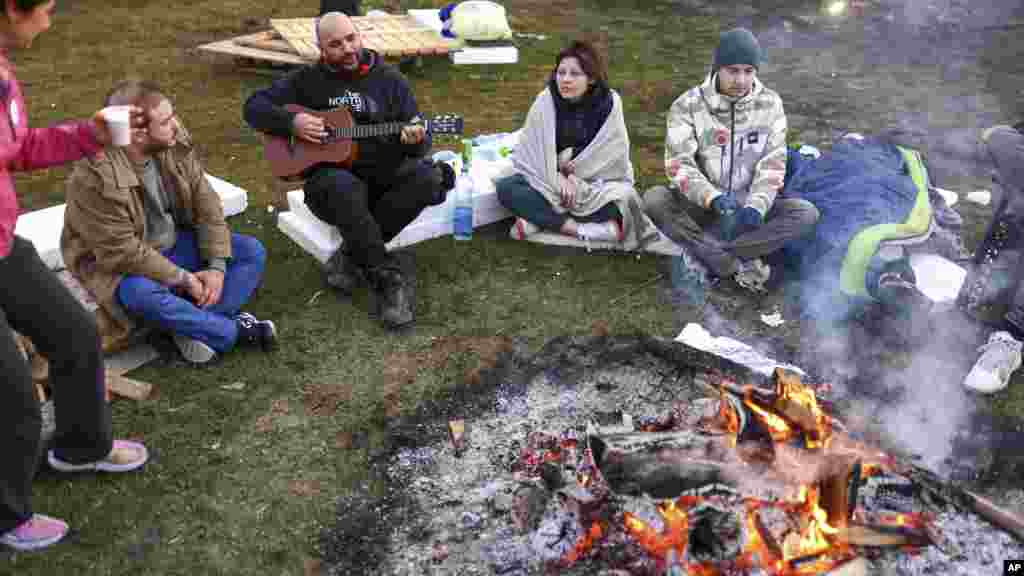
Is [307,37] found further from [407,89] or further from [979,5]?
[979,5]

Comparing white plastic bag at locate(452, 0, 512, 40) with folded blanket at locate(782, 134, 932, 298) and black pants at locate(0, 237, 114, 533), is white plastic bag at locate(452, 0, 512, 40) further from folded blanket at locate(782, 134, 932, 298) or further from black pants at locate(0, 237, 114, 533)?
black pants at locate(0, 237, 114, 533)

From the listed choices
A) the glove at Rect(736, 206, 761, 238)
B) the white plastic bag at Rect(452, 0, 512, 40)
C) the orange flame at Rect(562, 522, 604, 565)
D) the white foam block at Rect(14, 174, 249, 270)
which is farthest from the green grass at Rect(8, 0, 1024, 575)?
the orange flame at Rect(562, 522, 604, 565)

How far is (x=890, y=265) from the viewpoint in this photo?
5.46 metres

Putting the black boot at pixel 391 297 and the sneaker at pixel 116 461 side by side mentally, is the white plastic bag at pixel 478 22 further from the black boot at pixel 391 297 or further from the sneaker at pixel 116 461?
the sneaker at pixel 116 461

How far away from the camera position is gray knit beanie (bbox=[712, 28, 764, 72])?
18.1 feet

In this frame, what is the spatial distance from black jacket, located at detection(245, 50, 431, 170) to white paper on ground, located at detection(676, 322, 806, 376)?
2.20 meters

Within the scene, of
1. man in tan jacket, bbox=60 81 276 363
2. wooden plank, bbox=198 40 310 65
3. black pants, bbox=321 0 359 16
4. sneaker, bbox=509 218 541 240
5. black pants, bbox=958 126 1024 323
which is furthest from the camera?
wooden plank, bbox=198 40 310 65

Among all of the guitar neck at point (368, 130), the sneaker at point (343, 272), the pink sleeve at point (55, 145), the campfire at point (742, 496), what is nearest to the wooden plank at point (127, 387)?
the sneaker at point (343, 272)

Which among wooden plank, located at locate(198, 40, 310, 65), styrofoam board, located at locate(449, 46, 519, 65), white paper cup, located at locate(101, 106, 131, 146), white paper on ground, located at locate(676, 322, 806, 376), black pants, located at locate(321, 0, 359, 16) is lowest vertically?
white paper on ground, located at locate(676, 322, 806, 376)

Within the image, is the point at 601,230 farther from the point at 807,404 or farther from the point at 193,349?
the point at 193,349

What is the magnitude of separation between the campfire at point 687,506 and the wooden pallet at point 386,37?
20.4ft

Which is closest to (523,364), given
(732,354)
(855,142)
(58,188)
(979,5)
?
(732,354)

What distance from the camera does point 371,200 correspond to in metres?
5.77

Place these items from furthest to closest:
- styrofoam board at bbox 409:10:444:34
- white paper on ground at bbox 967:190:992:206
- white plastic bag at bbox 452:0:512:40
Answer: styrofoam board at bbox 409:10:444:34
white plastic bag at bbox 452:0:512:40
white paper on ground at bbox 967:190:992:206
